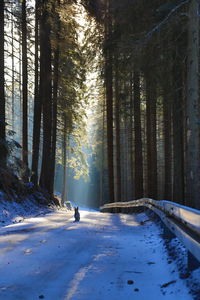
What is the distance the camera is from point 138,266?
168 inches

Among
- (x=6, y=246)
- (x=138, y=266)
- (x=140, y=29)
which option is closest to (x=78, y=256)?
(x=138, y=266)

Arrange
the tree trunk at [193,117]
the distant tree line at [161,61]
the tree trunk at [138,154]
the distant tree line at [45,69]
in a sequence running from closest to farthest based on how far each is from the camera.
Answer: the tree trunk at [193,117] → the distant tree line at [161,61] → the distant tree line at [45,69] → the tree trunk at [138,154]

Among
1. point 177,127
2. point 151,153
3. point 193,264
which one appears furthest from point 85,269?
A: point 151,153

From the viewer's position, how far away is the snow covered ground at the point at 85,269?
320cm

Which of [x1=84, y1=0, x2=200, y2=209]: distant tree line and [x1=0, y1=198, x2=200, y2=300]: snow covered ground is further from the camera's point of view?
[x1=84, y1=0, x2=200, y2=209]: distant tree line

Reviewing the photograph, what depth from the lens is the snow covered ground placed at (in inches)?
126

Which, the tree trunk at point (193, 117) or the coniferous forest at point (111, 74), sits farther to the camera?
the coniferous forest at point (111, 74)

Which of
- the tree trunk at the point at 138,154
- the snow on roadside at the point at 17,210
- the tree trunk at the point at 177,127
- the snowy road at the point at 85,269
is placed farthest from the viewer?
the tree trunk at the point at 138,154

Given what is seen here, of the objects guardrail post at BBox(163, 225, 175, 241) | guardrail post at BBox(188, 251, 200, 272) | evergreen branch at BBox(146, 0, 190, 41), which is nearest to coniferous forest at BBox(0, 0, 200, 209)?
evergreen branch at BBox(146, 0, 190, 41)

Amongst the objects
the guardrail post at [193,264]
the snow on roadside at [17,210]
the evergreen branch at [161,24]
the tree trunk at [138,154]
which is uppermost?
the evergreen branch at [161,24]

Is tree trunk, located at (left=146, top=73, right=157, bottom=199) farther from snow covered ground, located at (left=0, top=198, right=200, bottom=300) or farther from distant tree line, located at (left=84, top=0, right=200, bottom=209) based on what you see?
snow covered ground, located at (left=0, top=198, right=200, bottom=300)

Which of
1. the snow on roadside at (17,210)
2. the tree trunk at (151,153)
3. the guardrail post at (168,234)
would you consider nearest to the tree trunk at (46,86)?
the snow on roadside at (17,210)

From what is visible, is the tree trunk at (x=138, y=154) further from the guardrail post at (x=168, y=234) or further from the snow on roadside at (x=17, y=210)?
the guardrail post at (x=168, y=234)

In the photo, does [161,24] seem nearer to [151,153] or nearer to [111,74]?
[111,74]
